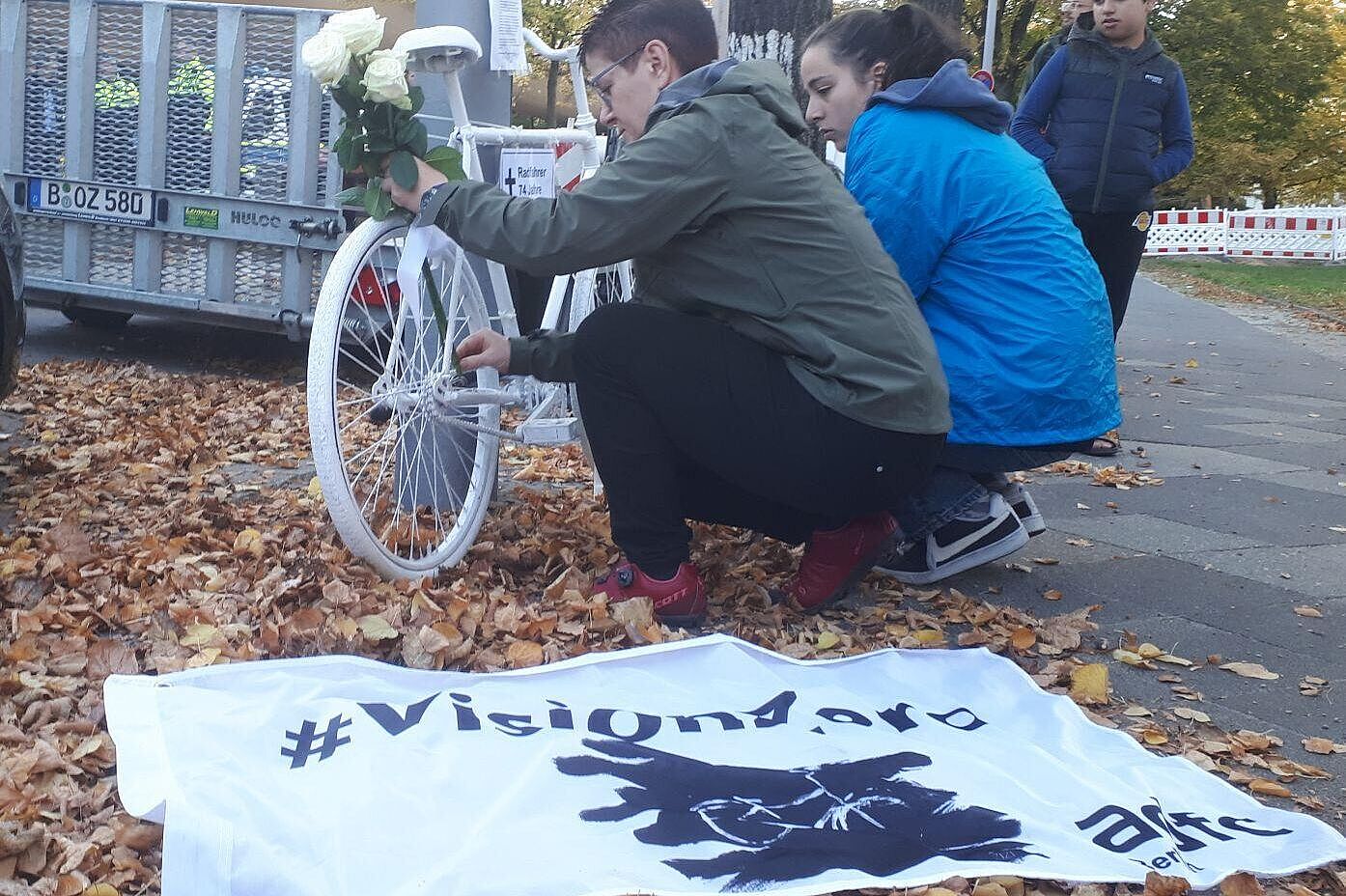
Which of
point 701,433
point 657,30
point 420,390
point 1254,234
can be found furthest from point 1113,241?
point 1254,234

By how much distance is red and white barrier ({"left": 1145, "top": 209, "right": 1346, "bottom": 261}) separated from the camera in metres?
28.1

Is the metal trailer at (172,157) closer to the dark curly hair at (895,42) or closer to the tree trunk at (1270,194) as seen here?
the dark curly hair at (895,42)

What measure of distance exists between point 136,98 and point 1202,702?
6.55 meters

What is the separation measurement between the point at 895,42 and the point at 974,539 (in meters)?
1.38

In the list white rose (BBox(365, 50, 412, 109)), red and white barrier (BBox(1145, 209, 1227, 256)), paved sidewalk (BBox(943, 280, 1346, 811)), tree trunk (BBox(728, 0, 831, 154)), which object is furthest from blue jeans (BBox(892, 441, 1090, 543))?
red and white barrier (BBox(1145, 209, 1227, 256))

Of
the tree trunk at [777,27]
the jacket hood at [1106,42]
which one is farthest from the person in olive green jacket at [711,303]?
the jacket hood at [1106,42]

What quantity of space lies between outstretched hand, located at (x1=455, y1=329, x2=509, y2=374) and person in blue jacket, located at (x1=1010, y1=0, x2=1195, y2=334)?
11.5 ft

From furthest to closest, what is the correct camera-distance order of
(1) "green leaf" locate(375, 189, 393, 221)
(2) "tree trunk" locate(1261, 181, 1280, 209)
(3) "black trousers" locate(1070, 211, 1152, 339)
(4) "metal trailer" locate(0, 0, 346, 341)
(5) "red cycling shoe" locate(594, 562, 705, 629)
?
(2) "tree trunk" locate(1261, 181, 1280, 209), (4) "metal trailer" locate(0, 0, 346, 341), (3) "black trousers" locate(1070, 211, 1152, 339), (5) "red cycling shoe" locate(594, 562, 705, 629), (1) "green leaf" locate(375, 189, 393, 221)

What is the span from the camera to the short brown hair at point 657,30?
3.38 meters

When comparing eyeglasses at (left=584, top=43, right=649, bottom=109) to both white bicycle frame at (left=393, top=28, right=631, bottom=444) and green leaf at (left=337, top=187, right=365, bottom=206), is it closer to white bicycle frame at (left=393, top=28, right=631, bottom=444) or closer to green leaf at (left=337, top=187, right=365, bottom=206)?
white bicycle frame at (left=393, top=28, right=631, bottom=444)

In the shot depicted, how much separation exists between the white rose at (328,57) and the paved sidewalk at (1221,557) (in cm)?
220

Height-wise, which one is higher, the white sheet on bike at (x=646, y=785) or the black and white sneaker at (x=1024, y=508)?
the black and white sneaker at (x=1024, y=508)

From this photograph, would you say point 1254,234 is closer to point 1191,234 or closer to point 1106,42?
point 1191,234

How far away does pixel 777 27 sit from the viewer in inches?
222
